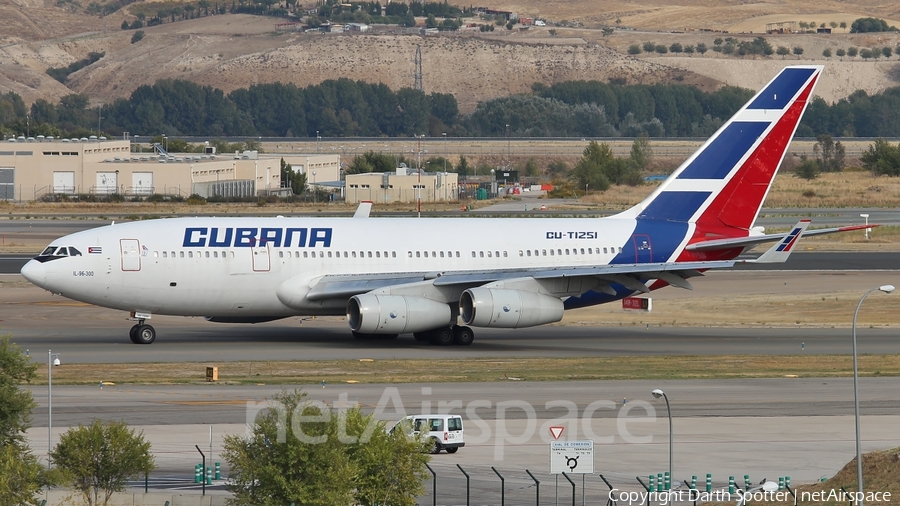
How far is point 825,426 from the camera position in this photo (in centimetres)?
3447

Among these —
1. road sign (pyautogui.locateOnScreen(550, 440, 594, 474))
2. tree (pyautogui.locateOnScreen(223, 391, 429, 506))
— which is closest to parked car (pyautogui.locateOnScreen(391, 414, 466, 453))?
road sign (pyautogui.locateOnScreen(550, 440, 594, 474))

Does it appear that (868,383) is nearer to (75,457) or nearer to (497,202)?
(75,457)

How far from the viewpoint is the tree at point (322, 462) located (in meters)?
24.6

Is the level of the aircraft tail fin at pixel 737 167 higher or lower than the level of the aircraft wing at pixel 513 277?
higher

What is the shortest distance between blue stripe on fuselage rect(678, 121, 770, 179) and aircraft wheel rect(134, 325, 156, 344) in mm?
21618

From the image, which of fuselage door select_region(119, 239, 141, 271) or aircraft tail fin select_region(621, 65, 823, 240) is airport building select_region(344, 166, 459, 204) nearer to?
aircraft tail fin select_region(621, 65, 823, 240)

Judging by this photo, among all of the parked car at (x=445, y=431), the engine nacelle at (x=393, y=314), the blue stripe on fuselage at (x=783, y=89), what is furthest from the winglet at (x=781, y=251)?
the parked car at (x=445, y=431)

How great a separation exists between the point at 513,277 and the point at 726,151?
1101cm

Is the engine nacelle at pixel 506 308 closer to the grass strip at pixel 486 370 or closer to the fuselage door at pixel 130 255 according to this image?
the grass strip at pixel 486 370

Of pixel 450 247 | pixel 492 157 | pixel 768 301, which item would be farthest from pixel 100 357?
pixel 492 157

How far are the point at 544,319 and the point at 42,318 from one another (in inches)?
837

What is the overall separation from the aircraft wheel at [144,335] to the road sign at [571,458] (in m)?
24.1

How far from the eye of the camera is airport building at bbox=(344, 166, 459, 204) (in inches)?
5148

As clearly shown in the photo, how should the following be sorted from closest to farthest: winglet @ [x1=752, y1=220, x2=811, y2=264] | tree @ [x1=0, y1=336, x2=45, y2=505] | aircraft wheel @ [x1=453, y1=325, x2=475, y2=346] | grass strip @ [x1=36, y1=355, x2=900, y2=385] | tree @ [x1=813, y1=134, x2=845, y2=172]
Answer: tree @ [x1=0, y1=336, x2=45, y2=505]
grass strip @ [x1=36, y1=355, x2=900, y2=385]
winglet @ [x1=752, y1=220, x2=811, y2=264]
aircraft wheel @ [x1=453, y1=325, x2=475, y2=346]
tree @ [x1=813, y1=134, x2=845, y2=172]
